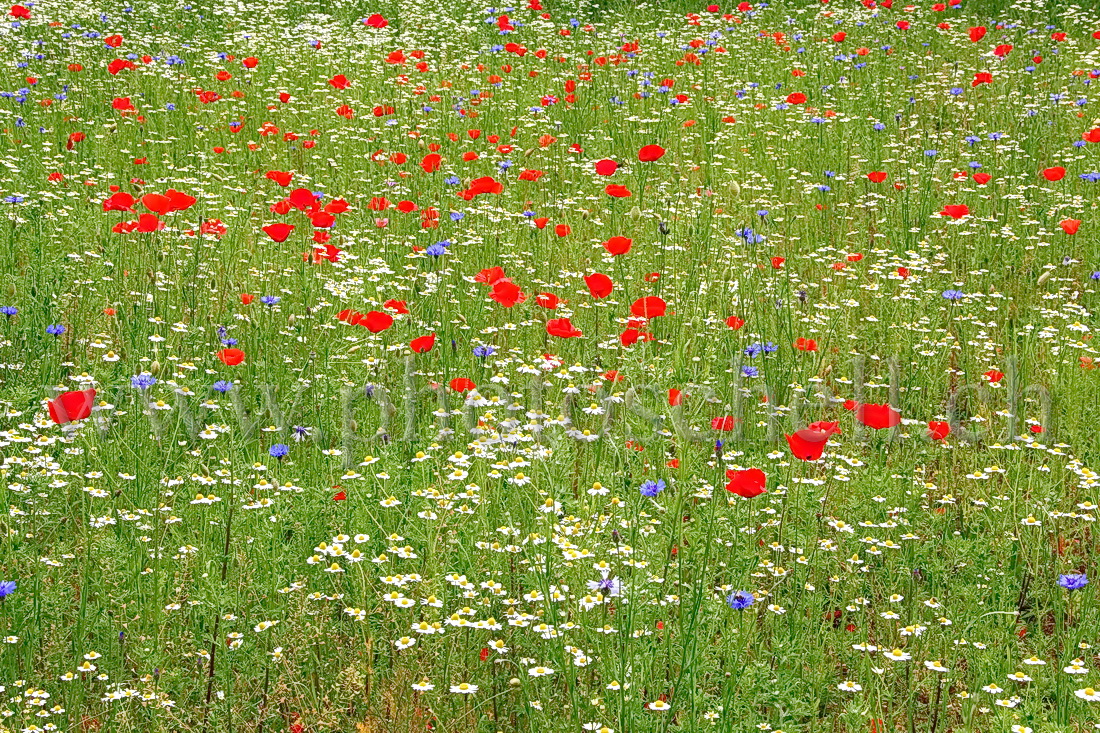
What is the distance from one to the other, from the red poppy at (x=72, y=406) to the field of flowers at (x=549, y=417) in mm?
19

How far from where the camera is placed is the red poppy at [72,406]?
9.87 ft

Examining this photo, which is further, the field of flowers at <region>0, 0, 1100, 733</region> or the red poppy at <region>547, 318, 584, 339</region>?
the red poppy at <region>547, 318, 584, 339</region>

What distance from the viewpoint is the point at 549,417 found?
3492 mm

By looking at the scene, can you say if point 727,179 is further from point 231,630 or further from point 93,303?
point 231,630

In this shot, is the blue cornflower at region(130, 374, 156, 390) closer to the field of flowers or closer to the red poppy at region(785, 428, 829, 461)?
the field of flowers

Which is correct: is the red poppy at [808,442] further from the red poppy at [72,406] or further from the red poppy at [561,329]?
the red poppy at [72,406]

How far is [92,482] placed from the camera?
3129 millimetres

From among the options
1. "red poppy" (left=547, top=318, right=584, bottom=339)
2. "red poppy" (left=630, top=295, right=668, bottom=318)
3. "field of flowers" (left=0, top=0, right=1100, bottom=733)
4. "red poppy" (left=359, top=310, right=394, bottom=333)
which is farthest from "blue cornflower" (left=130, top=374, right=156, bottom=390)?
"red poppy" (left=630, top=295, right=668, bottom=318)

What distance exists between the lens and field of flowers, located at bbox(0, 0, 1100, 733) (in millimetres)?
2578

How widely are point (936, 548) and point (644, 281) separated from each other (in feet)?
6.50

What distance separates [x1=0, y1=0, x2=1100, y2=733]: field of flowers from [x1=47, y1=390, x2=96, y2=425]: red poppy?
2 centimetres

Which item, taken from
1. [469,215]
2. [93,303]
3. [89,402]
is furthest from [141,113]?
[89,402]

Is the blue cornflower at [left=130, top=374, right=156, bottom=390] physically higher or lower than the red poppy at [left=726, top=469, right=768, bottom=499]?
lower

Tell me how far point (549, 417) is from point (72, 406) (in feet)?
4.31
